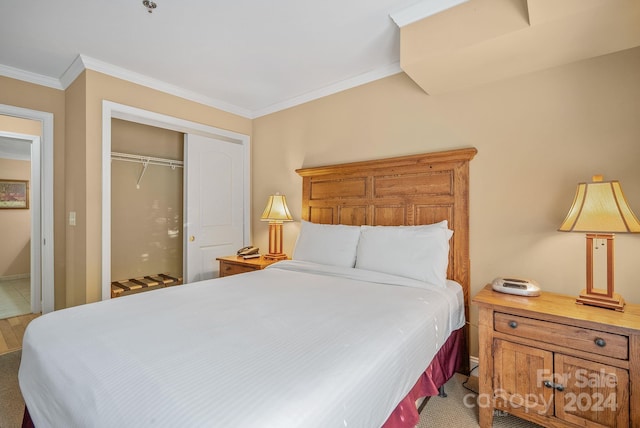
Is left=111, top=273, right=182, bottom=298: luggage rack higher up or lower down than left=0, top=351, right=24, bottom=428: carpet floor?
higher up

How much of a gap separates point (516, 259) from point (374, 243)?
97 centimetres

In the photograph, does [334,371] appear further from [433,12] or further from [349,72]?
[349,72]

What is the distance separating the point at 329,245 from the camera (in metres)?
2.52

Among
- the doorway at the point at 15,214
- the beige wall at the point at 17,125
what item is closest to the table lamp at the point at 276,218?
the beige wall at the point at 17,125

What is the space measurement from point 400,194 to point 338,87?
128 centimetres

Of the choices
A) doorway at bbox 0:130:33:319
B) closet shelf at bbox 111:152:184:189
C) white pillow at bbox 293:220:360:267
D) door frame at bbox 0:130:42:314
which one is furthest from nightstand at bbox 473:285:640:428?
doorway at bbox 0:130:33:319

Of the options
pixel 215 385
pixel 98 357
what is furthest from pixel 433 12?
pixel 98 357

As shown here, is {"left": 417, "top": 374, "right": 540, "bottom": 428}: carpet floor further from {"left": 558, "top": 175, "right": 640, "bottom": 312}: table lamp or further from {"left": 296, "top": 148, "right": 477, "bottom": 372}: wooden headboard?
{"left": 558, "top": 175, "right": 640, "bottom": 312}: table lamp

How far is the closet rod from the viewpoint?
341cm

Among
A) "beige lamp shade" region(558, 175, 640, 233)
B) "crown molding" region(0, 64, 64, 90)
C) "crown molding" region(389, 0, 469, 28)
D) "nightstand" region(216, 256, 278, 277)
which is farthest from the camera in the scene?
"nightstand" region(216, 256, 278, 277)

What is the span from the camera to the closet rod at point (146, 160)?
3408 mm

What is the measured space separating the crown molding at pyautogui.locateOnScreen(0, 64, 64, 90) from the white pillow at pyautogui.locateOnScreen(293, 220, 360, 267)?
285 cm

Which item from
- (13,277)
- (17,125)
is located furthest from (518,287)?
(13,277)

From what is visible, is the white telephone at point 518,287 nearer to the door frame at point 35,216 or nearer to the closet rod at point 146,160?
the closet rod at point 146,160
